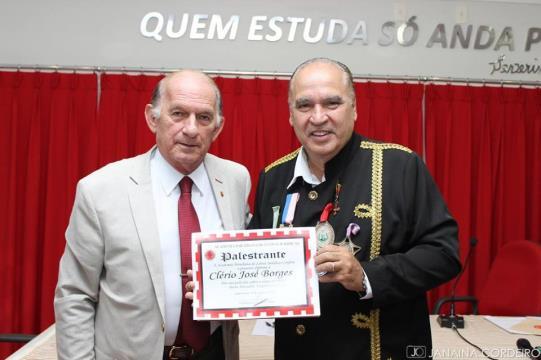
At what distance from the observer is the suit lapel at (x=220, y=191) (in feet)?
6.31

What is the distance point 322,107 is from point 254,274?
67 centimetres

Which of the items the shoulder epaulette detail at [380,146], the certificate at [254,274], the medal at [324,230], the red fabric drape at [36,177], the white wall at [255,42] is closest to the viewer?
the certificate at [254,274]

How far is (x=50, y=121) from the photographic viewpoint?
410 cm

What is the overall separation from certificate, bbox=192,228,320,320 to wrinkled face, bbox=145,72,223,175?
40 cm

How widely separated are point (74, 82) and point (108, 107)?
14.5 inches

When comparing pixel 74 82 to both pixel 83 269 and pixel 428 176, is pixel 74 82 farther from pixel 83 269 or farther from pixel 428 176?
pixel 428 176

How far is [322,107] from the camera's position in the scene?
5.66ft

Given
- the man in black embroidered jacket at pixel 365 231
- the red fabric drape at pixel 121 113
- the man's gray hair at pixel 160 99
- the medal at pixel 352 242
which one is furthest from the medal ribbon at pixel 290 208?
the red fabric drape at pixel 121 113

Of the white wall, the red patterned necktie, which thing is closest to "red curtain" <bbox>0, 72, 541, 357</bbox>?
the white wall

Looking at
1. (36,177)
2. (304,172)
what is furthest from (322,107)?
(36,177)

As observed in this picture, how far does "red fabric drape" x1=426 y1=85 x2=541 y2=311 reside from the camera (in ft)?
14.0

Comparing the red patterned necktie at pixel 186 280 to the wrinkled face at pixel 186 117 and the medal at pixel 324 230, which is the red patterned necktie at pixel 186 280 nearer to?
the wrinkled face at pixel 186 117

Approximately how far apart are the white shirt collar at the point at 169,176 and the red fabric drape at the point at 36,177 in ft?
8.00

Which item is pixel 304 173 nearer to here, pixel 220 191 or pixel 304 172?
pixel 304 172
